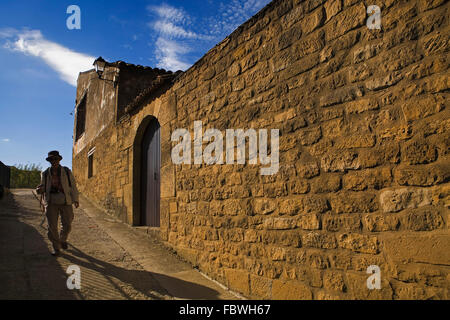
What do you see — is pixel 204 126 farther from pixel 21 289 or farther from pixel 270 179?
pixel 21 289

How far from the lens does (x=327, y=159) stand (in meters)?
2.56

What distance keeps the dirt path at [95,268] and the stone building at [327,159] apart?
413mm

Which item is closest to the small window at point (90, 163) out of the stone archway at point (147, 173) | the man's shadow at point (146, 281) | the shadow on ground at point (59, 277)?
the stone archway at point (147, 173)

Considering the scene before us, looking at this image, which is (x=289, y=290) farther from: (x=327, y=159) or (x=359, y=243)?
(x=327, y=159)

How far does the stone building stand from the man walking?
1472mm

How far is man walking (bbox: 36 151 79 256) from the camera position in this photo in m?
4.05

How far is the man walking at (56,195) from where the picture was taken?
405 cm

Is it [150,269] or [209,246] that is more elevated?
[209,246]

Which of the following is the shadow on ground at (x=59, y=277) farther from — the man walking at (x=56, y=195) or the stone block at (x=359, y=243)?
the stone block at (x=359, y=243)

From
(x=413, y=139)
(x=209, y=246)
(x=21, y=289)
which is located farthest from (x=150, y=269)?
(x=413, y=139)

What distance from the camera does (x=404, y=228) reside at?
205 centimetres

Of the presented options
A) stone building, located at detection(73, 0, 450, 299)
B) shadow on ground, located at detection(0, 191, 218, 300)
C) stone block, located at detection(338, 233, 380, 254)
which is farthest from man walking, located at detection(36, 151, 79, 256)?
stone block, located at detection(338, 233, 380, 254)

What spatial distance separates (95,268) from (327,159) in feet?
9.68

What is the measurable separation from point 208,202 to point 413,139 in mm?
2462
